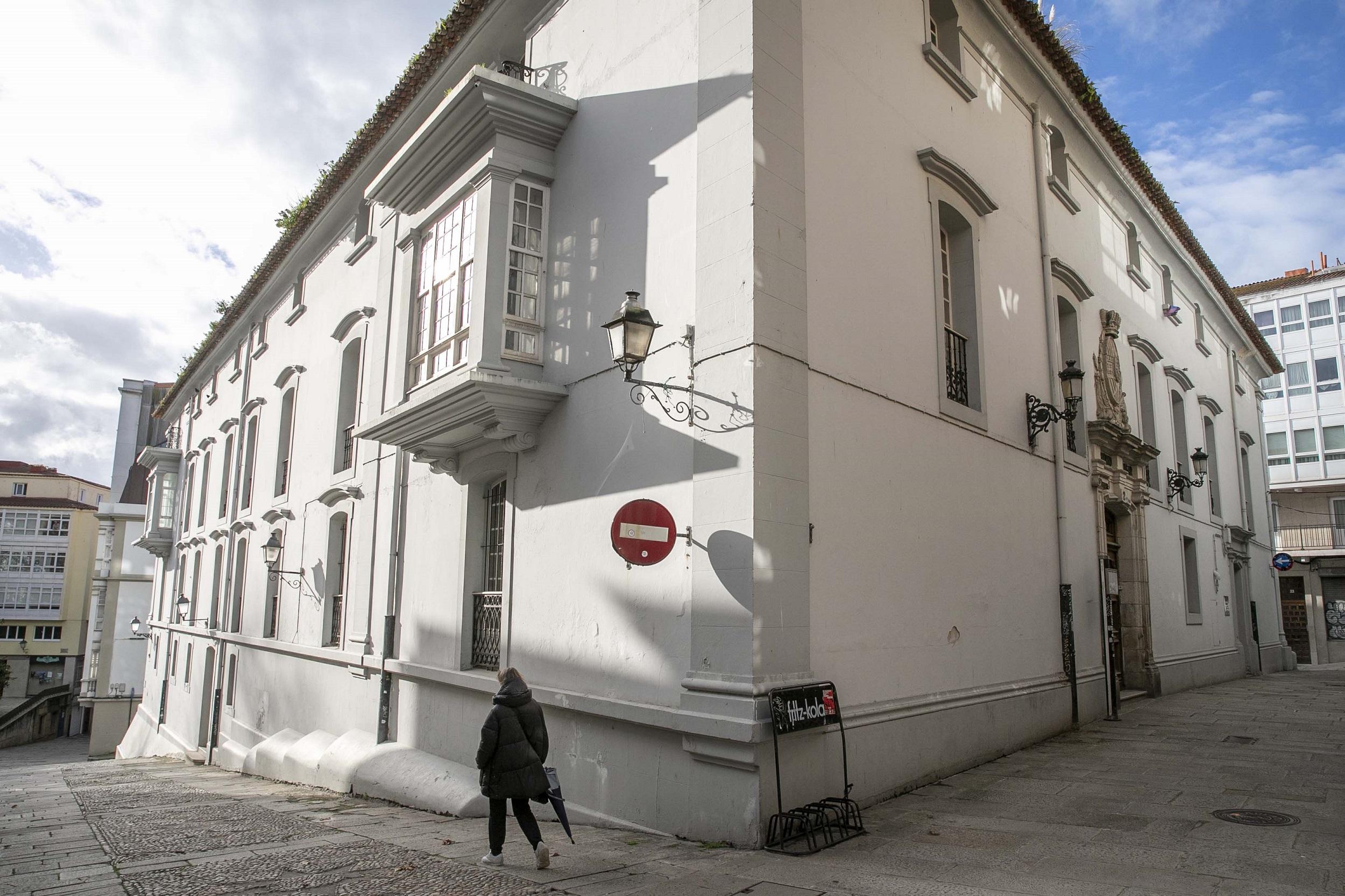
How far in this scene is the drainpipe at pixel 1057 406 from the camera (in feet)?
37.9

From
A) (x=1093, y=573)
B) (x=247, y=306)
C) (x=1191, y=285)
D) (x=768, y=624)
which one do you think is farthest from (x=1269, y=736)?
(x=247, y=306)

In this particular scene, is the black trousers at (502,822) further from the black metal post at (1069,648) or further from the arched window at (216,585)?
the arched window at (216,585)

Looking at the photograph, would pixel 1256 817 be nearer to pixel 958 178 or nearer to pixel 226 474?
pixel 958 178

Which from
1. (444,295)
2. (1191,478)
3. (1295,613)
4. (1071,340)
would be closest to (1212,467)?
(1191,478)

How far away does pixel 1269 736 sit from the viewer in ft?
34.9

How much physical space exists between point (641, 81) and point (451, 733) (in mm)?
7601

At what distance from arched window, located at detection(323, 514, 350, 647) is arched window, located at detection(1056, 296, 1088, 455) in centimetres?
1178

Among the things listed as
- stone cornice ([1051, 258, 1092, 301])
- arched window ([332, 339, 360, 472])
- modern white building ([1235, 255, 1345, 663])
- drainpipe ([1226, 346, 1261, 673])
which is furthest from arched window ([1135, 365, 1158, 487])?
modern white building ([1235, 255, 1345, 663])

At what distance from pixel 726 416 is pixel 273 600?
14.2 m

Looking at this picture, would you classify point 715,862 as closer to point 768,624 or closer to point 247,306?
point 768,624

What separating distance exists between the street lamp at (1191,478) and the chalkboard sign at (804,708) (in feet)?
42.1

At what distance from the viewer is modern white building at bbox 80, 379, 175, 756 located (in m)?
34.8

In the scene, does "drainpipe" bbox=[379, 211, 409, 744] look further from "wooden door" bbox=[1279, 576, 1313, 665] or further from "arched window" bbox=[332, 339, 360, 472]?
"wooden door" bbox=[1279, 576, 1313, 665]

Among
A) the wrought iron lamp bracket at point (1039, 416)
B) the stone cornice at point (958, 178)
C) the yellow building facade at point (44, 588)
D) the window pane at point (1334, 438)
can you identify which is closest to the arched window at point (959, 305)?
the stone cornice at point (958, 178)
